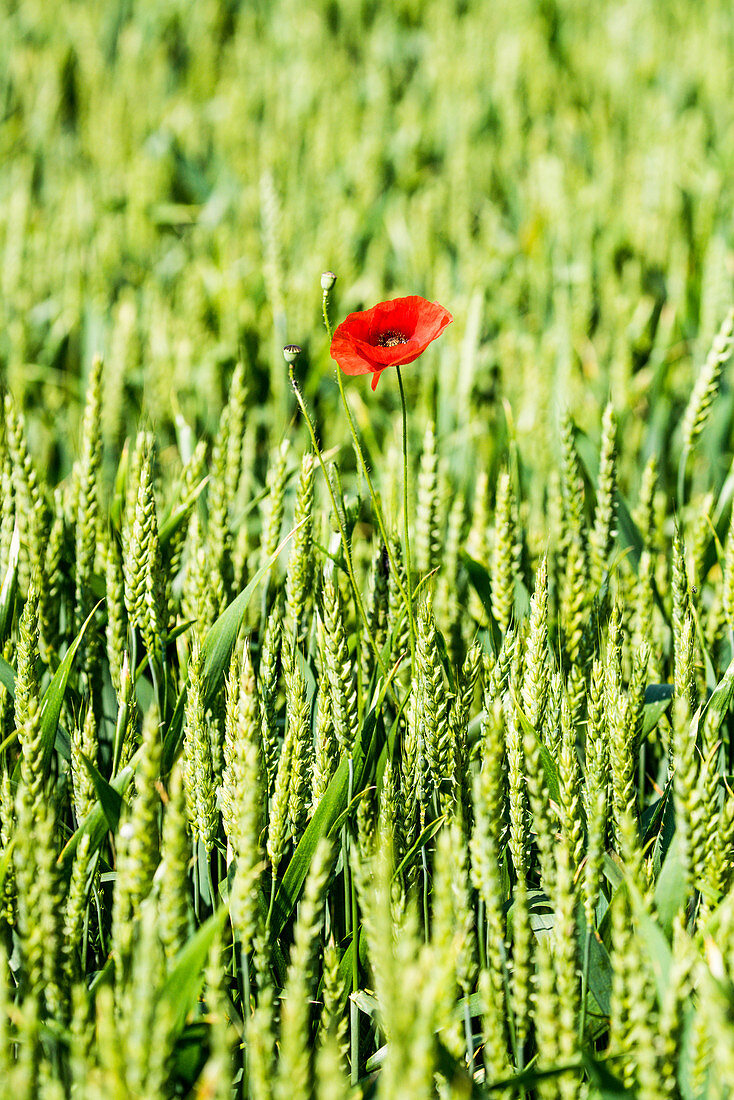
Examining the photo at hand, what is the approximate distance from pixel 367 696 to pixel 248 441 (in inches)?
24.9

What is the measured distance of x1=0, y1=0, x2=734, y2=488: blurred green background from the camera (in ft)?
5.89

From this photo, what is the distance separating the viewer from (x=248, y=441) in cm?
151

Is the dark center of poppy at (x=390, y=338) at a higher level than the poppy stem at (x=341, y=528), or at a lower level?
higher

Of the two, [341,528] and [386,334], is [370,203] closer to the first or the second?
[386,334]

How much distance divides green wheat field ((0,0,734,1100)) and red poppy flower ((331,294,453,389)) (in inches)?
1.9

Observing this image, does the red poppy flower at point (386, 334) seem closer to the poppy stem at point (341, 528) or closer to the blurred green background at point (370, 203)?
the poppy stem at point (341, 528)

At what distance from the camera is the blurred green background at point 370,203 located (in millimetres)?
1794

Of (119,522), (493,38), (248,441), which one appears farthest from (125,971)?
(493,38)

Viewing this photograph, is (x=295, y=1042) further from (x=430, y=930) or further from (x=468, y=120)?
(x=468, y=120)

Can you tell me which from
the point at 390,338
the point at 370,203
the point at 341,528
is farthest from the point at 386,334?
the point at 370,203

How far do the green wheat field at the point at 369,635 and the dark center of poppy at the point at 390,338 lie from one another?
0.07 m

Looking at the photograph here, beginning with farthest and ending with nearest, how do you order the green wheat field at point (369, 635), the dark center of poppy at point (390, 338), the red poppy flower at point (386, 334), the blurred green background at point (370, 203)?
the blurred green background at point (370, 203), the dark center of poppy at point (390, 338), the red poppy flower at point (386, 334), the green wheat field at point (369, 635)

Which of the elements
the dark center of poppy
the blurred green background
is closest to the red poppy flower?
the dark center of poppy

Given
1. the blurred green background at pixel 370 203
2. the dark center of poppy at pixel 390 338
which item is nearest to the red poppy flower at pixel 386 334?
the dark center of poppy at pixel 390 338
